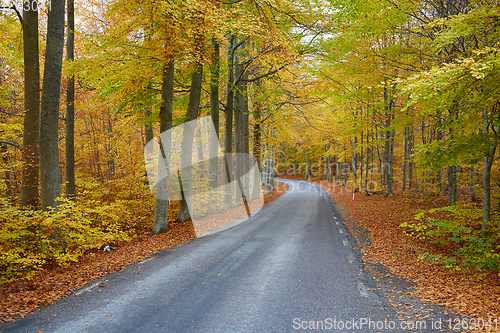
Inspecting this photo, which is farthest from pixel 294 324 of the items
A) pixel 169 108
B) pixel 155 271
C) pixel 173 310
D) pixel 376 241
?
pixel 169 108

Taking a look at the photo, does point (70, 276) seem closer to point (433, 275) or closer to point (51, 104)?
point (51, 104)

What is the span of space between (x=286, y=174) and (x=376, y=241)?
Result: 5779cm

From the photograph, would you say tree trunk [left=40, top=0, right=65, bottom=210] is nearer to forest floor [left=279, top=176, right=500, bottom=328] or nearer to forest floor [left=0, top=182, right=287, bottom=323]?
forest floor [left=0, top=182, right=287, bottom=323]

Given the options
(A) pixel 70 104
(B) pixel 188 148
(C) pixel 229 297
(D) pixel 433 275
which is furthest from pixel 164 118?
(D) pixel 433 275

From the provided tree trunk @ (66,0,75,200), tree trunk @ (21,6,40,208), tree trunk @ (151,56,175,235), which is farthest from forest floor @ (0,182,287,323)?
tree trunk @ (66,0,75,200)

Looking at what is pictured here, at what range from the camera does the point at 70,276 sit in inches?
225

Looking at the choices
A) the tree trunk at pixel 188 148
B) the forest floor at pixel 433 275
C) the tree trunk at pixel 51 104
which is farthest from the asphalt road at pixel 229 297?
the tree trunk at pixel 188 148

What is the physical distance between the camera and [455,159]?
635 cm

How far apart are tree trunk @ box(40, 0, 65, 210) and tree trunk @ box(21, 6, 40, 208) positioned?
58.5 inches

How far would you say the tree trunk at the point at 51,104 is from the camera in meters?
6.46

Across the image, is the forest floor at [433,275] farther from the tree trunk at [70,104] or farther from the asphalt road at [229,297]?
the tree trunk at [70,104]

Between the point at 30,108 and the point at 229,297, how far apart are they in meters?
8.10

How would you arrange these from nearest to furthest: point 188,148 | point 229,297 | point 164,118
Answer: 1. point 229,297
2. point 164,118
3. point 188,148

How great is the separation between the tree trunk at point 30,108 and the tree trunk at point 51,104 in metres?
1.48
